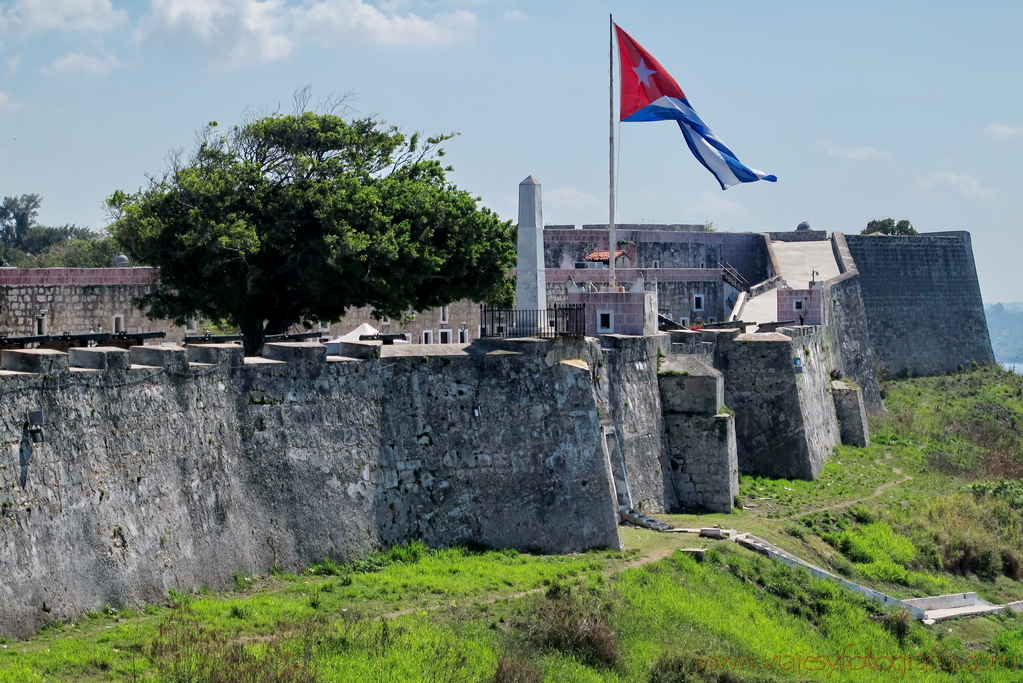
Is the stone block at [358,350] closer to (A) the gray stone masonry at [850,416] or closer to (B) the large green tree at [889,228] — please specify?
(A) the gray stone masonry at [850,416]

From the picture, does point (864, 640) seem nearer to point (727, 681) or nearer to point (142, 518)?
point (727, 681)

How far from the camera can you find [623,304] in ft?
88.9

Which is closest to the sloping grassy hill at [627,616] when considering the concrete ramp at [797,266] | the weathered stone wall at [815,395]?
the weathered stone wall at [815,395]

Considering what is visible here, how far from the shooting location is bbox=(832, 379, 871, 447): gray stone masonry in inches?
1554

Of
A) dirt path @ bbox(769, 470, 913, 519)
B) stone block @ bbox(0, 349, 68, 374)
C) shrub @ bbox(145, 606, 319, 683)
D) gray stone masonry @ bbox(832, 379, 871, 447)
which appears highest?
gray stone masonry @ bbox(832, 379, 871, 447)

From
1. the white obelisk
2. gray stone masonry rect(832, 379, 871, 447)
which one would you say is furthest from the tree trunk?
gray stone masonry rect(832, 379, 871, 447)

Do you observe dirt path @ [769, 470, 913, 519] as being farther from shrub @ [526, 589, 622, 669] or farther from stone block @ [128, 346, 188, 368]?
stone block @ [128, 346, 188, 368]

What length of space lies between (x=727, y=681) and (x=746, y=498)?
1075 cm

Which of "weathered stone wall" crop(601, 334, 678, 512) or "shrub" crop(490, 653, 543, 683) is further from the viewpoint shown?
"weathered stone wall" crop(601, 334, 678, 512)

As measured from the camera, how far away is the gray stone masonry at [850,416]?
129 ft

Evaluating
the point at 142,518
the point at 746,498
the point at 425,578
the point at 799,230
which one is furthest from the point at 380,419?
the point at 799,230

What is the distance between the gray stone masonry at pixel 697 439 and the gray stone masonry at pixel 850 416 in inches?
524

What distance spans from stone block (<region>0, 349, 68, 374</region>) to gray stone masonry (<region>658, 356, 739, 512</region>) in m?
14.8

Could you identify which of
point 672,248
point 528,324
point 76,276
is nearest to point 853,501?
point 528,324
